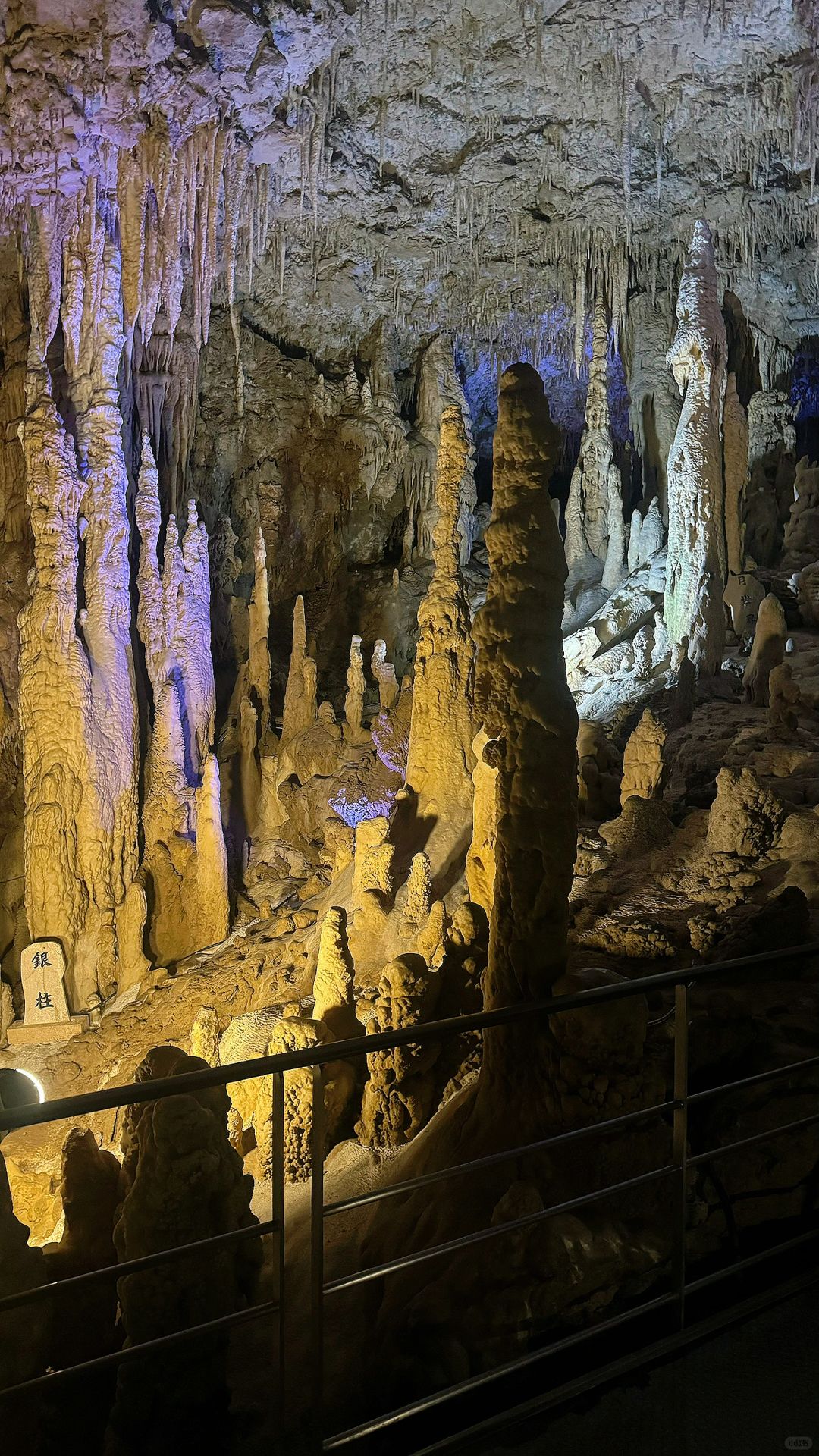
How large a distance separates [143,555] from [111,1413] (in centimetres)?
1194

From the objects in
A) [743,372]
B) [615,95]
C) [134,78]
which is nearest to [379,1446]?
[134,78]

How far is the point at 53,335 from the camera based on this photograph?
42.4ft

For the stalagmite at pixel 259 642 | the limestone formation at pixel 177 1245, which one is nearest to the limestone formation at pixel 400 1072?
the limestone formation at pixel 177 1245

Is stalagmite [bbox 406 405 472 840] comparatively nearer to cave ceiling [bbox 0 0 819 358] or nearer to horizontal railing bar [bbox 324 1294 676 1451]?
cave ceiling [bbox 0 0 819 358]

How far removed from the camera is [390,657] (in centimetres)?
1962

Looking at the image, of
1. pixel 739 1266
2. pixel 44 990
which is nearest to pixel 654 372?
pixel 44 990

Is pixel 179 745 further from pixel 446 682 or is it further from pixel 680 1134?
pixel 680 1134

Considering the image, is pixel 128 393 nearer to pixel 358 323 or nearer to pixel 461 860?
pixel 358 323

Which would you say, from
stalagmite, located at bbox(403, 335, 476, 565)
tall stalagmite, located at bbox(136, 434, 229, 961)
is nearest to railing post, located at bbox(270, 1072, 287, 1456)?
tall stalagmite, located at bbox(136, 434, 229, 961)

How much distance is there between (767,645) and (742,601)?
163 inches

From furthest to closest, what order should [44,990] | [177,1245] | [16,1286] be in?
[44,990] < [177,1245] < [16,1286]

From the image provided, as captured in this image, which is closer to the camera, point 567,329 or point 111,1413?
point 111,1413

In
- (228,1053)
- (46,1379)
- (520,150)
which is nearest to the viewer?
(46,1379)

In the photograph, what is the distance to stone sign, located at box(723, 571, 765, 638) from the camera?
14.9 m
